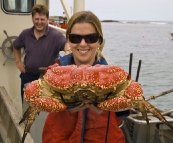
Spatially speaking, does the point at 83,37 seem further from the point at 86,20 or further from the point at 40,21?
the point at 40,21

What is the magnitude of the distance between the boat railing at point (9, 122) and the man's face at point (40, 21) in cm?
128

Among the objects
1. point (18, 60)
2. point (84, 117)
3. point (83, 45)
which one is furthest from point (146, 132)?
point (83, 45)

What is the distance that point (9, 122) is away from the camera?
16.6 ft

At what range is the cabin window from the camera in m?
6.21

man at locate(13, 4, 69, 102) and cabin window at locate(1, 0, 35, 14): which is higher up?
cabin window at locate(1, 0, 35, 14)

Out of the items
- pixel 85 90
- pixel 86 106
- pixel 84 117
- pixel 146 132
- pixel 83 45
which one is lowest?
pixel 146 132

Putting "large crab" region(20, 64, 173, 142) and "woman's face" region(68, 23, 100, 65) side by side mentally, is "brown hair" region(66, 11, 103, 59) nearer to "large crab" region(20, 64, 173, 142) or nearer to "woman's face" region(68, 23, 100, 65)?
"woman's face" region(68, 23, 100, 65)

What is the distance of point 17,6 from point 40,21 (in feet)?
4.95

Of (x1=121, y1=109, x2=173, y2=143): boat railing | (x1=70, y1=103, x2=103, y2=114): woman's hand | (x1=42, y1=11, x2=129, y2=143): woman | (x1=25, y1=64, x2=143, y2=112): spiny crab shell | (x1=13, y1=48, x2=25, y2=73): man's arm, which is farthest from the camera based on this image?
(x1=13, y1=48, x2=25, y2=73): man's arm

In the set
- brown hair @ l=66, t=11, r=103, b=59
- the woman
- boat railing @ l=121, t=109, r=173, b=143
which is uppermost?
brown hair @ l=66, t=11, r=103, b=59

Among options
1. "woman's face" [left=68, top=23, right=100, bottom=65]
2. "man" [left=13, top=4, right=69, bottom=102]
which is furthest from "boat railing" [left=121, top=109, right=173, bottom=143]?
"woman's face" [left=68, top=23, right=100, bottom=65]

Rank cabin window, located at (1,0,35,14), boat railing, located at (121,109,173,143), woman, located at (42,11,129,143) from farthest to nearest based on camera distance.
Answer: cabin window, located at (1,0,35,14), boat railing, located at (121,109,173,143), woman, located at (42,11,129,143)

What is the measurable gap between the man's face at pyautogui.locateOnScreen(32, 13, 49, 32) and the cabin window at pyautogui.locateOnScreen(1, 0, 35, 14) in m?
1.38

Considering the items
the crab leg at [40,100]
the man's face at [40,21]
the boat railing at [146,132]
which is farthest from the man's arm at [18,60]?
the crab leg at [40,100]
